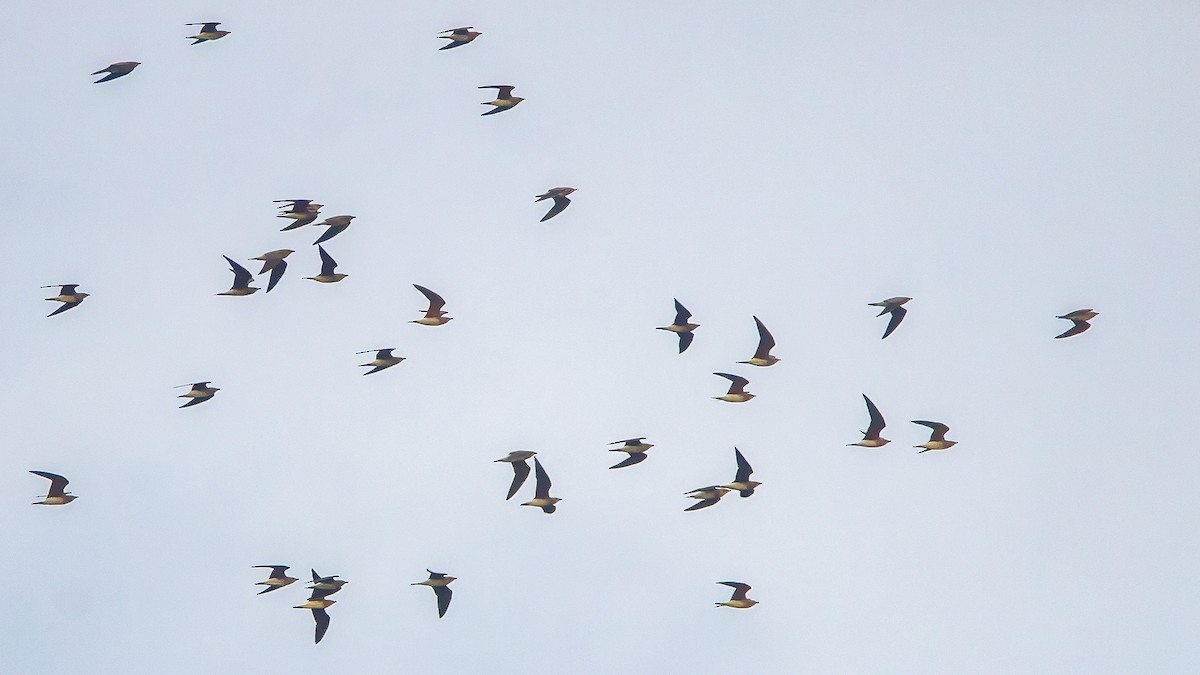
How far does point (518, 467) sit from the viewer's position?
65.1 m

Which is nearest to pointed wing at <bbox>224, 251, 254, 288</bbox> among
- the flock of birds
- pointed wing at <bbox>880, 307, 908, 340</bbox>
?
the flock of birds

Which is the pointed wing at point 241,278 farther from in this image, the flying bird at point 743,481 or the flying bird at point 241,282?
the flying bird at point 743,481

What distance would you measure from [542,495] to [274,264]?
10.7 m

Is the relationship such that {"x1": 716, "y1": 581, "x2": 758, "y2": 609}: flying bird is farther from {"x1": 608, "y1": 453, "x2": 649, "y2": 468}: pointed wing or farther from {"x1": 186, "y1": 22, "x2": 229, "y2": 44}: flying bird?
{"x1": 186, "y1": 22, "x2": 229, "y2": 44}: flying bird

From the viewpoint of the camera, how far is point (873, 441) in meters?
67.7

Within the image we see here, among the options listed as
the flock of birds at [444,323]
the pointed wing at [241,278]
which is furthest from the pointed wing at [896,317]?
the pointed wing at [241,278]

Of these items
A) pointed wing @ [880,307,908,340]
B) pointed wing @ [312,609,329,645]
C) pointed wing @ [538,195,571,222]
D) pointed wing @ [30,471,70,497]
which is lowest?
pointed wing @ [312,609,329,645]

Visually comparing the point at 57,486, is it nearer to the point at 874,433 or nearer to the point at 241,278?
the point at 241,278

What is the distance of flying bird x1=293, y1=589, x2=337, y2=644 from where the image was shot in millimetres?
65625

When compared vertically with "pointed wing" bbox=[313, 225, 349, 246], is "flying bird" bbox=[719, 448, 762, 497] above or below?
below

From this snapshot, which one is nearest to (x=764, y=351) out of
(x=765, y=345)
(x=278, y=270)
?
(x=765, y=345)

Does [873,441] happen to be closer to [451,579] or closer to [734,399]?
[734,399]

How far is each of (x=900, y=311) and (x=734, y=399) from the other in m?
5.88

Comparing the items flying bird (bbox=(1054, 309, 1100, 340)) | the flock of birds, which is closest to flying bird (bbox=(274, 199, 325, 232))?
the flock of birds
